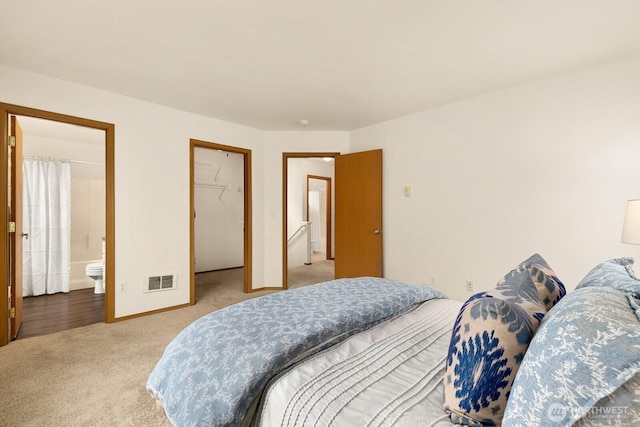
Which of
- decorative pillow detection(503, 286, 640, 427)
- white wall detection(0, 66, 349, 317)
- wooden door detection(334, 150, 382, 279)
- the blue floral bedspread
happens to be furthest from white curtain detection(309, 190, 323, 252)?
decorative pillow detection(503, 286, 640, 427)

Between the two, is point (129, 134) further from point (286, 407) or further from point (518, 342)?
point (518, 342)

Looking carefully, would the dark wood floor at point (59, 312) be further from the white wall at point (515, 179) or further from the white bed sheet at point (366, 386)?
the white wall at point (515, 179)

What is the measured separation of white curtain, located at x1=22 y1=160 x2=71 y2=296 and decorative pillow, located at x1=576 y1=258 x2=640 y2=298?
18.6ft

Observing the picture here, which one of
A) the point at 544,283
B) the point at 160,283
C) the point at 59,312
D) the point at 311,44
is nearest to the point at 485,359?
the point at 544,283

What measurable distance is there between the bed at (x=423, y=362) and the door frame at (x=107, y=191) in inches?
93.8

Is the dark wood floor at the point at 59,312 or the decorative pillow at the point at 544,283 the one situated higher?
the decorative pillow at the point at 544,283

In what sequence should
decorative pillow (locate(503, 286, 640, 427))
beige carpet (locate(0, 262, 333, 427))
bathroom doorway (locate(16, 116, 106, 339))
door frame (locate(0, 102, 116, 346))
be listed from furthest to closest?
1. bathroom doorway (locate(16, 116, 106, 339))
2. door frame (locate(0, 102, 116, 346))
3. beige carpet (locate(0, 262, 333, 427))
4. decorative pillow (locate(503, 286, 640, 427))

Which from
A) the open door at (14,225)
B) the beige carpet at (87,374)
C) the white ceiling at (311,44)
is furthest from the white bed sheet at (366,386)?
the open door at (14,225)

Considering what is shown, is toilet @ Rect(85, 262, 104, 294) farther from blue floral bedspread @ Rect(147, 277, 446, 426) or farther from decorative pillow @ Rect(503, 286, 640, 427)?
decorative pillow @ Rect(503, 286, 640, 427)

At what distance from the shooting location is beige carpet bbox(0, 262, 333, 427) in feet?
5.58

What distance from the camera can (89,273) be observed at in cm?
425

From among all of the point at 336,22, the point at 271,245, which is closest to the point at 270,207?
the point at 271,245

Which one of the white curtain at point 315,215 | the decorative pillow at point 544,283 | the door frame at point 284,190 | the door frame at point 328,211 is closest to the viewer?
the decorative pillow at point 544,283

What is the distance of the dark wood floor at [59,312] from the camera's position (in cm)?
302
